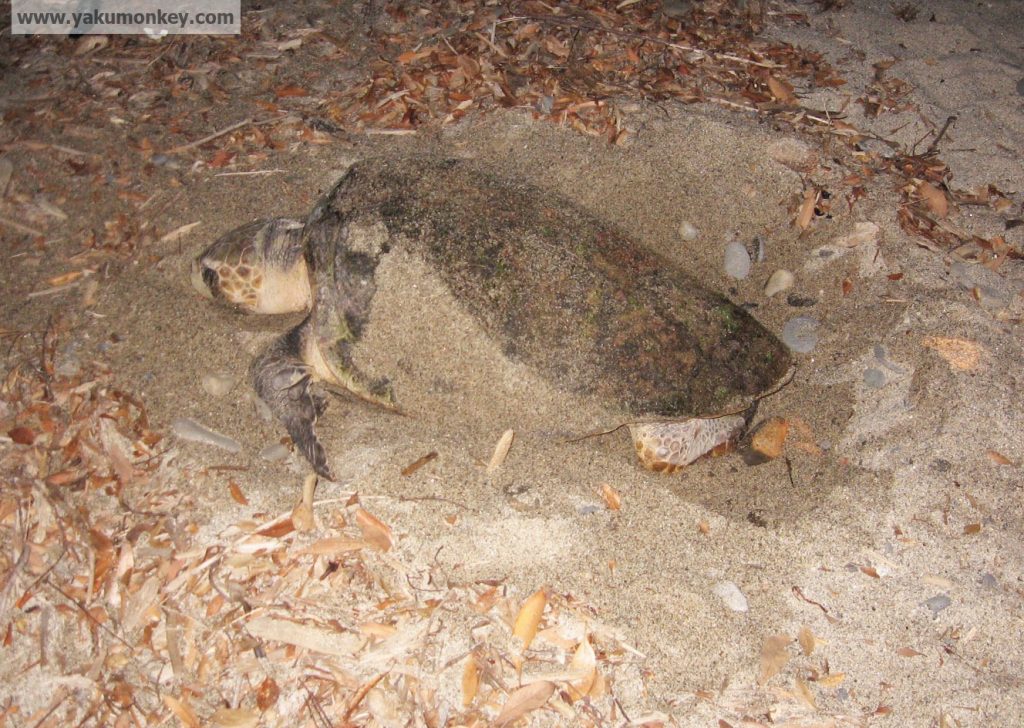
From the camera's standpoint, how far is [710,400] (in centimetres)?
201

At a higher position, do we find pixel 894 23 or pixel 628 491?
pixel 894 23

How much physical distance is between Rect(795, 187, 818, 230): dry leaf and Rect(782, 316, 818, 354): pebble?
429 mm

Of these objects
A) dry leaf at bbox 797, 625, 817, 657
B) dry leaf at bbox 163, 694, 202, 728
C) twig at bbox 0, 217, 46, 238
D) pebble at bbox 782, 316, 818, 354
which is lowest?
dry leaf at bbox 163, 694, 202, 728

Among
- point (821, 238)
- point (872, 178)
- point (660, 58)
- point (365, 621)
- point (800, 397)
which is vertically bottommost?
point (365, 621)

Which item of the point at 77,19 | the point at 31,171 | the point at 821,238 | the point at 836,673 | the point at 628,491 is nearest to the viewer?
the point at 836,673

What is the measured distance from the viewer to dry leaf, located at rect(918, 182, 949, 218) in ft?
8.59

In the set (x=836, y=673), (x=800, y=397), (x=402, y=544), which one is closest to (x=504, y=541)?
(x=402, y=544)

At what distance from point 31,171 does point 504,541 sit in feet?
8.65

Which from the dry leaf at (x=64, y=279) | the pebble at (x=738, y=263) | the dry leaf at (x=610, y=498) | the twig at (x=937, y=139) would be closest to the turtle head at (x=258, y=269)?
the dry leaf at (x=64, y=279)

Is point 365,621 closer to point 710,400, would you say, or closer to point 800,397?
point 710,400

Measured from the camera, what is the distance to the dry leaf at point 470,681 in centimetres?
167

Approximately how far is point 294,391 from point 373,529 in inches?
22.4

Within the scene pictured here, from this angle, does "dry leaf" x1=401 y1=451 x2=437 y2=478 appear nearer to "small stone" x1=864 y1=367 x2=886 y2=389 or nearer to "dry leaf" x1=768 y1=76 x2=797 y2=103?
"small stone" x1=864 y1=367 x2=886 y2=389

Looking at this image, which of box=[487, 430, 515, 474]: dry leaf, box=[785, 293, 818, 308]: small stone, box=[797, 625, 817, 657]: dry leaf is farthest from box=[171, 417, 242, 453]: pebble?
box=[785, 293, 818, 308]: small stone
